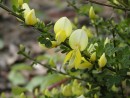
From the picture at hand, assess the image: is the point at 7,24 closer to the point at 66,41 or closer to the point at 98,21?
the point at 98,21

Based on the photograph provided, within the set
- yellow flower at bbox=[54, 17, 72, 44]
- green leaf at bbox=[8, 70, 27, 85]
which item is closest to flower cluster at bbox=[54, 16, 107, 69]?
yellow flower at bbox=[54, 17, 72, 44]

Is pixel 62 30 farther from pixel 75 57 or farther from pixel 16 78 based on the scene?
pixel 16 78

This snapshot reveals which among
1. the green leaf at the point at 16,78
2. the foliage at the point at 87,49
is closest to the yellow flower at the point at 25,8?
the foliage at the point at 87,49

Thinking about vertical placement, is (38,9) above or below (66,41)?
above

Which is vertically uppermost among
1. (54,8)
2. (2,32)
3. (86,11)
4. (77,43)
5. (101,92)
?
(54,8)

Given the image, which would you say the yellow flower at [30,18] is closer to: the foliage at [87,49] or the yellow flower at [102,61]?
the foliage at [87,49]

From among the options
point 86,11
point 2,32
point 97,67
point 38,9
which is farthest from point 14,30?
point 97,67
